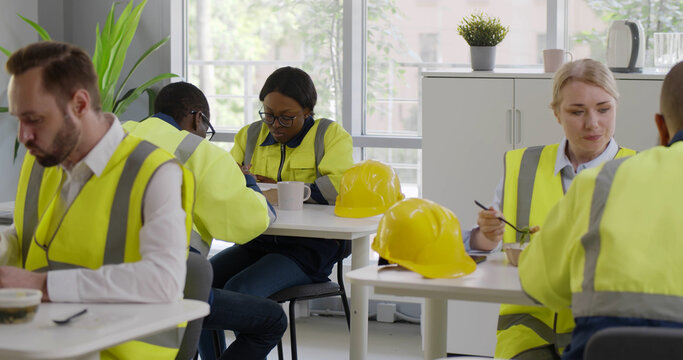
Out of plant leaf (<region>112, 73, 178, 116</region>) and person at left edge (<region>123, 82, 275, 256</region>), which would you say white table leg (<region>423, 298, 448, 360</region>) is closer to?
person at left edge (<region>123, 82, 275, 256</region>)

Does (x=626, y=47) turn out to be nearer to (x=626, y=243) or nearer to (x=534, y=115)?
(x=534, y=115)

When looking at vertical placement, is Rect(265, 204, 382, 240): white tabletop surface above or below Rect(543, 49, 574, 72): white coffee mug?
below

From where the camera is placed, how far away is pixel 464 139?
4461 mm

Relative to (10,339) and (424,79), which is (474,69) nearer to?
(424,79)

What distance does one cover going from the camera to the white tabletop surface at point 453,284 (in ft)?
7.14

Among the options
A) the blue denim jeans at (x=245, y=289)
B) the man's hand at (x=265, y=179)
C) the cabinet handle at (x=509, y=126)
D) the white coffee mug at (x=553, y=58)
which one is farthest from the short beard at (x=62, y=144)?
the white coffee mug at (x=553, y=58)

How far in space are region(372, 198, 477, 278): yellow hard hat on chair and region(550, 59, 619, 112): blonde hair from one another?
75 centimetres

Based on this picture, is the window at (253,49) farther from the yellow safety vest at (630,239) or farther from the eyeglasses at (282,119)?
the yellow safety vest at (630,239)

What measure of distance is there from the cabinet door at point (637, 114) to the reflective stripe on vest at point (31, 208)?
2.90m

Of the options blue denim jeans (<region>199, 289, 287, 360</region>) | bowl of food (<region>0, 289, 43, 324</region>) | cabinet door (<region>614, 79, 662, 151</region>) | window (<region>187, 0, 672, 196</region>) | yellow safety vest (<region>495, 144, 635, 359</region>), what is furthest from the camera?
window (<region>187, 0, 672, 196</region>)

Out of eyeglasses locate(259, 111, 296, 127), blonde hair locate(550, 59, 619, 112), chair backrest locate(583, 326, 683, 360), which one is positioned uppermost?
blonde hair locate(550, 59, 619, 112)

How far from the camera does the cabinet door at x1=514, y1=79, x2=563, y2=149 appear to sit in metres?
4.33

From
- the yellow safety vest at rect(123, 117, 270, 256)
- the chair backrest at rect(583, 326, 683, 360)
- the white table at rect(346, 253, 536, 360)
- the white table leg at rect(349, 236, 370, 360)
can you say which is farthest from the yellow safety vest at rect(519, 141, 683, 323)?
the white table leg at rect(349, 236, 370, 360)

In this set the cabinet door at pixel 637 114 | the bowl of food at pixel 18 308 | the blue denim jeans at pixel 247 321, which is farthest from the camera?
the cabinet door at pixel 637 114
